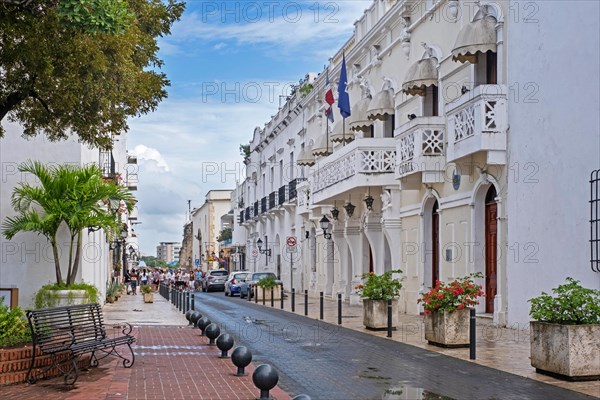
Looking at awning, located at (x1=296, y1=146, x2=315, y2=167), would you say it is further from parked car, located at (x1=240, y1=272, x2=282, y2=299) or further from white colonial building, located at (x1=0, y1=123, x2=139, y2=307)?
white colonial building, located at (x1=0, y1=123, x2=139, y2=307)

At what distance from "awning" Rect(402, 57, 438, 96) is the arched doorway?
441cm

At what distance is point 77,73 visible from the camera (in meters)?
12.2

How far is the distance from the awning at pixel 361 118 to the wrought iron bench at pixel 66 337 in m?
19.0

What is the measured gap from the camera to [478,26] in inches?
811

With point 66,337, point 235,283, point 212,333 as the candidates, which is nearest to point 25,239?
point 212,333

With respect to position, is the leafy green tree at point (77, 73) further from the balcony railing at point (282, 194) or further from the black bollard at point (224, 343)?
the balcony railing at point (282, 194)

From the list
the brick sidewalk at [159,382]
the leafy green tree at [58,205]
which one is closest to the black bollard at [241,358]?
the brick sidewalk at [159,382]

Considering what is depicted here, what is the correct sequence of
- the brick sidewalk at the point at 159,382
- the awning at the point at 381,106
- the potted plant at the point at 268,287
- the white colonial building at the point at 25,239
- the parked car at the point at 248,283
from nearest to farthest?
1. the brick sidewalk at the point at 159,382
2. the white colonial building at the point at 25,239
3. the awning at the point at 381,106
4. the potted plant at the point at 268,287
5. the parked car at the point at 248,283

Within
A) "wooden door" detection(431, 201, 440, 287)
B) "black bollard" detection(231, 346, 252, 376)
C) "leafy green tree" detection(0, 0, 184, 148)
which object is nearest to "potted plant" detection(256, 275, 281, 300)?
"wooden door" detection(431, 201, 440, 287)

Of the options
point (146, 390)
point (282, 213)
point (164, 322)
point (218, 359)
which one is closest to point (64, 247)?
point (164, 322)

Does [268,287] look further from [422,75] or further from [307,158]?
[422,75]

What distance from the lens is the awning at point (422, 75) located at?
24.4 metres

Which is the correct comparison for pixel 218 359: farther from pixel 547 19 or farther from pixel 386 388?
pixel 547 19

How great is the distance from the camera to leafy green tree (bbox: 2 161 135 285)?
20.1 metres
